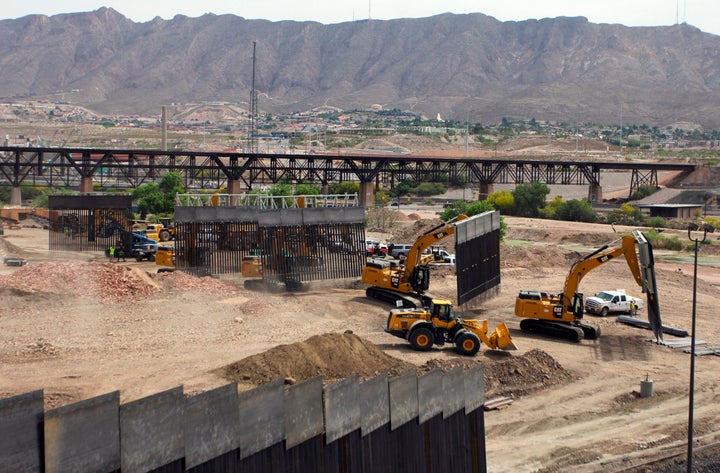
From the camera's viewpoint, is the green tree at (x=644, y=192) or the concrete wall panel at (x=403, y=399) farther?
the green tree at (x=644, y=192)

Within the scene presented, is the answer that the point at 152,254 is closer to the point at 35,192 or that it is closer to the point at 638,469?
the point at 638,469

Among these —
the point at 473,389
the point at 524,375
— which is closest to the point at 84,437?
the point at 473,389

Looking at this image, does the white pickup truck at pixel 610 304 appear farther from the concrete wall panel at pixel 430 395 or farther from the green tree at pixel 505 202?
the green tree at pixel 505 202

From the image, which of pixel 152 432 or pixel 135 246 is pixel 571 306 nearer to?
pixel 152 432

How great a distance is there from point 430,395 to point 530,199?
86.3 metres

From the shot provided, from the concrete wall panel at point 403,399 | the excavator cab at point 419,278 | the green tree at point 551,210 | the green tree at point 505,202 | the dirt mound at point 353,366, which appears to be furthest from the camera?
the green tree at point 505,202

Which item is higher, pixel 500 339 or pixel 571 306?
pixel 571 306

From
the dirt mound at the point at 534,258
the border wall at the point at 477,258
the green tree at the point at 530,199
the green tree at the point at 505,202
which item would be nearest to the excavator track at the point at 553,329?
the border wall at the point at 477,258

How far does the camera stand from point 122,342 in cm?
3192

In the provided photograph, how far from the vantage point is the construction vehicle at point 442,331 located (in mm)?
32219

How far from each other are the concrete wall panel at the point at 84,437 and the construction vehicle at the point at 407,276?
25.1 metres

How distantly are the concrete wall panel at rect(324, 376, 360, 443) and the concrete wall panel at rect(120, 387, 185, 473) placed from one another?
10.0 ft

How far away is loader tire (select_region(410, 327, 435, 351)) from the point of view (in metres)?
32.3

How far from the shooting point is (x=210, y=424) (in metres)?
16.7
